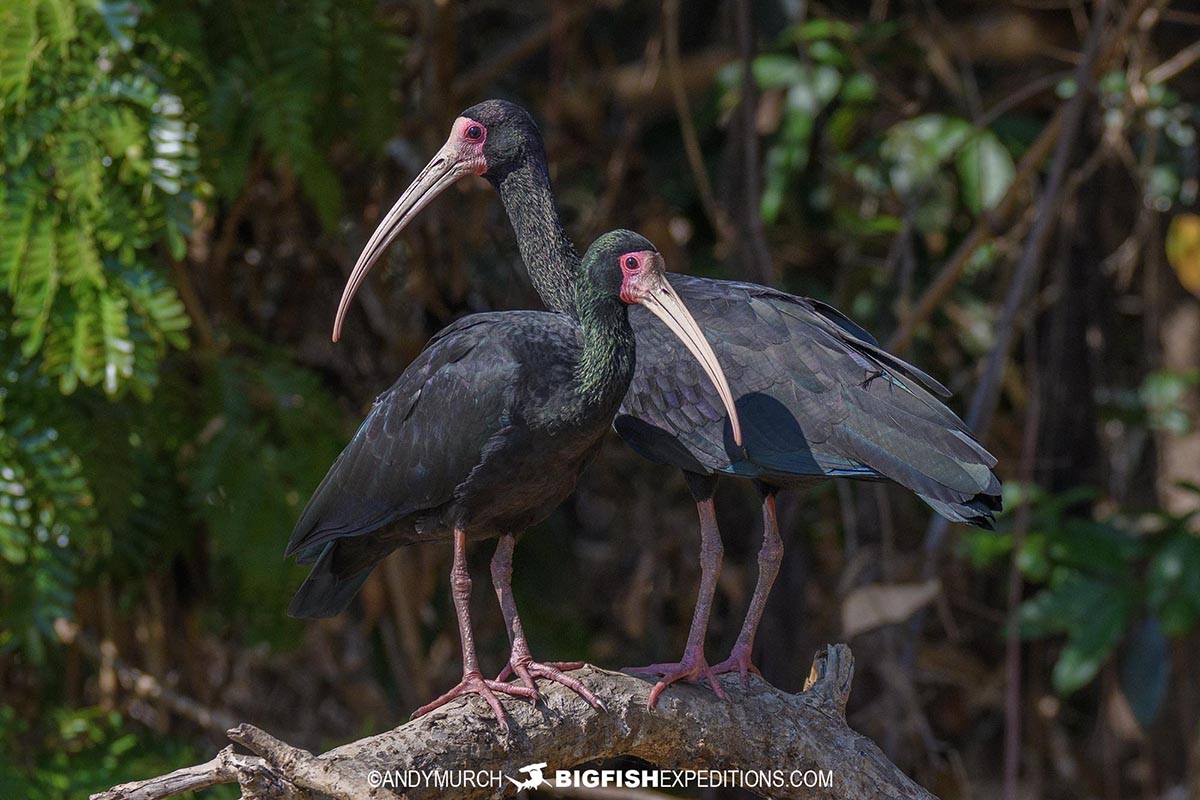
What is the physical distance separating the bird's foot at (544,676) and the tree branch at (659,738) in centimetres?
2

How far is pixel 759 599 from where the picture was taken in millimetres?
3752

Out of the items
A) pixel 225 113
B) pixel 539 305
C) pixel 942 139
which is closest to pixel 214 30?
pixel 225 113

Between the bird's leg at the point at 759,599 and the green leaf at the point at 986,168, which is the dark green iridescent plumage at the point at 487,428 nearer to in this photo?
the bird's leg at the point at 759,599

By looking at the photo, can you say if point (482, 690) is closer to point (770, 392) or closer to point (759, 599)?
point (759, 599)

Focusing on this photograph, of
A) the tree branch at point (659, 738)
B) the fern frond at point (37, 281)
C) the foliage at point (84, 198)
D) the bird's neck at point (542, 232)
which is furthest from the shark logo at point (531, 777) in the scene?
the fern frond at point (37, 281)

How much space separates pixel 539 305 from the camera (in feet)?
20.7

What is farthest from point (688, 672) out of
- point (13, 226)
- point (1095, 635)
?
point (1095, 635)

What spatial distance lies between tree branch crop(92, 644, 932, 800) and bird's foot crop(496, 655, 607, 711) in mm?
21

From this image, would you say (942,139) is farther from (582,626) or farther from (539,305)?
(582,626)

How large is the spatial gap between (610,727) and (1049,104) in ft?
15.3

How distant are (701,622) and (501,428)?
73cm

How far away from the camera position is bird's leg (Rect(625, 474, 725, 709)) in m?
3.48

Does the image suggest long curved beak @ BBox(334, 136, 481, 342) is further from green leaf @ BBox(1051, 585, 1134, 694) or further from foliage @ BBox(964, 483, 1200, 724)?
green leaf @ BBox(1051, 585, 1134, 694)

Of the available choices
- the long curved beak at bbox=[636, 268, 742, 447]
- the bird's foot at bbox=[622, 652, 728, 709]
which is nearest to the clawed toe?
the bird's foot at bbox=[622, 652, 728, 709]
